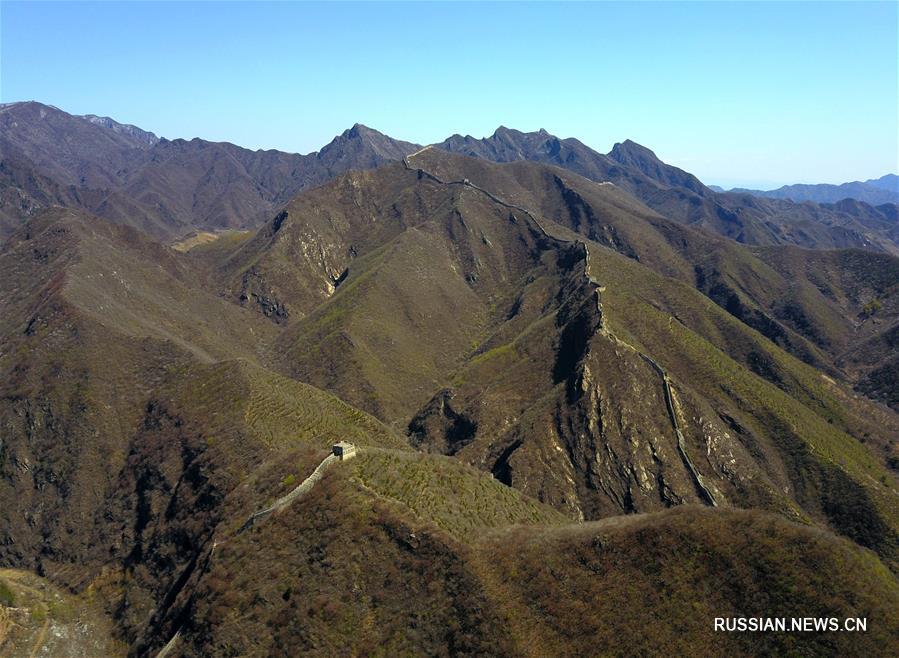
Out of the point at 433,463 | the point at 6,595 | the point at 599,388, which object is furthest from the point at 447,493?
the point at 6,595

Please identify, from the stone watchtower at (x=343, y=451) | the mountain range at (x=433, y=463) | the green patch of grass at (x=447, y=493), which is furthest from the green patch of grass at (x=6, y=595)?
the green patch of grass at (x=447, y=493)

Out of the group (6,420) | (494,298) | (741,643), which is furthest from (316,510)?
(494,298)

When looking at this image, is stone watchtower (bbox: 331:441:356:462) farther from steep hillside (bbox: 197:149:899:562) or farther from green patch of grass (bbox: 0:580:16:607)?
green patch of grass (bbox: 0:580:16:607)

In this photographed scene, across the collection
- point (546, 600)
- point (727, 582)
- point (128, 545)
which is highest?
point (727, 582)

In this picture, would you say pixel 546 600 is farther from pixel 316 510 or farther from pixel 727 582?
pixel 316 510

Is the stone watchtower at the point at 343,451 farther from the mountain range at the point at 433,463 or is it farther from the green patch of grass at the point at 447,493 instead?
the mountain range at the point at 433,463

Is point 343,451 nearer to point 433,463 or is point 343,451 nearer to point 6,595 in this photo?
point 433,463

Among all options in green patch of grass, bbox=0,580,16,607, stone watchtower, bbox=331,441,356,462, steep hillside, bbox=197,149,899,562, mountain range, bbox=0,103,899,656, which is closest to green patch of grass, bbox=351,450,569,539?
mountain range, bbox=0,103,899,656

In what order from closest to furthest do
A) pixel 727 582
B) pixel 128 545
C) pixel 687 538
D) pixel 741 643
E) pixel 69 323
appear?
pixel 741 643, pixel 727 582, pixel 687 538, pixel 128 545, pixel 69 323
